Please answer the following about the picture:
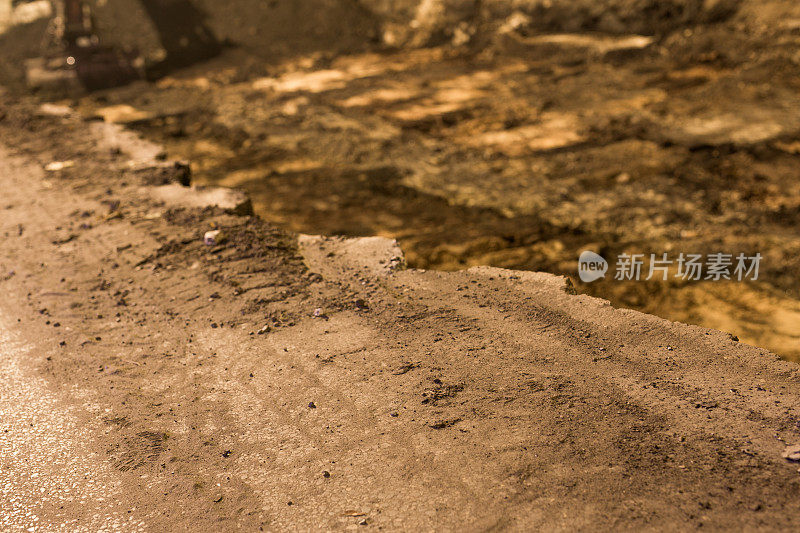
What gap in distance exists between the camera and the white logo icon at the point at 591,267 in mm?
4125

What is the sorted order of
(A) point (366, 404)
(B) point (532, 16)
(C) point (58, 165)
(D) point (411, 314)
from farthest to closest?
(B) point (532, 16) < (C) point (58, 165) < (D) point (411, 314) < (A) point (366, 404)

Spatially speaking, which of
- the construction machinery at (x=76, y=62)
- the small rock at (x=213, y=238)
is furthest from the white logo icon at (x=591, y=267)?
the construction machinery at (x=76, y=62)

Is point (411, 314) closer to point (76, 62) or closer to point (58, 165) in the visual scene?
point (58, 165)

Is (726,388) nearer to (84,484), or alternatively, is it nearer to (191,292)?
(84,484)

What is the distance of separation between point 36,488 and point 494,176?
4.23 m

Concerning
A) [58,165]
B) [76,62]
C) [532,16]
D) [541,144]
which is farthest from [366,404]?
[532,16]

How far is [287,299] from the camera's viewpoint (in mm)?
2928

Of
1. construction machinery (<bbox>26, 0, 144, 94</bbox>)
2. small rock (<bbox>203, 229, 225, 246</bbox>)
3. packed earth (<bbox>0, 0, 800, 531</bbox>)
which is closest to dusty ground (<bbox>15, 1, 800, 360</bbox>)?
packed earth (<bbox>0, 0, 800, 531</bbox>)

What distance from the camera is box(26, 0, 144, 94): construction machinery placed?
28.4ft

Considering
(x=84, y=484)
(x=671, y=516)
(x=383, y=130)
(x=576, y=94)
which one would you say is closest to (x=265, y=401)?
(x=84, y=484)

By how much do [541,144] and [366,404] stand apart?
14.4ft

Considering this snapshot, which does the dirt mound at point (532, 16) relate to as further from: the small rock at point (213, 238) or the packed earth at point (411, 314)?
the small rock at point (213, 238)

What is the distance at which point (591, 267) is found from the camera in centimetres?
421

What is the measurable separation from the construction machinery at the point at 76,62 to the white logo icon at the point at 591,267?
730 cm
